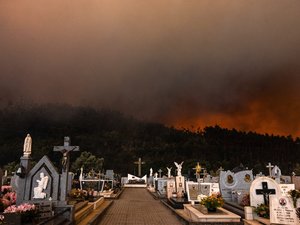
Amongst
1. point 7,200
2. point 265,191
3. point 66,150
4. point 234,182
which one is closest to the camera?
point 7,200

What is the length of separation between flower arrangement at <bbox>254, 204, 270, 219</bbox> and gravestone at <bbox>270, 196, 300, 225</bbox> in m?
1.48

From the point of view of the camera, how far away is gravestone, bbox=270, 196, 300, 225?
912 centimetres

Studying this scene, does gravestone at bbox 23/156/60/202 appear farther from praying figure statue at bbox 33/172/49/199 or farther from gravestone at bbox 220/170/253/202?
gravestone at bbox 220/170/253/202

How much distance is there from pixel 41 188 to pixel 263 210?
8517 millimetres

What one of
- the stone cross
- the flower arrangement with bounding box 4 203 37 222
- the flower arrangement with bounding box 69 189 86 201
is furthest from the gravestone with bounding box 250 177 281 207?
the flower arrangement with bounding box 69 189 86 201

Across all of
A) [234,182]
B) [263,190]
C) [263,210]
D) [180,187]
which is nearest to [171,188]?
[180,187]

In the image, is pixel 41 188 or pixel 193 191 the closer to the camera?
pixel 41 188

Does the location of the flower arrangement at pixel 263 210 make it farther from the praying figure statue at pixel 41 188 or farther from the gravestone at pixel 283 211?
the praying figure statue at pixel 41 188

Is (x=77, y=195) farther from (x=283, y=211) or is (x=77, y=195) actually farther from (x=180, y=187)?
(x=283, y=211)

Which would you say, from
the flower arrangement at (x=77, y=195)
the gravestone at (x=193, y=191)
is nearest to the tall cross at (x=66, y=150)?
the flower arrangement at (x=77, y=195)

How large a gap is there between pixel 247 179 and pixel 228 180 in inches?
55.6

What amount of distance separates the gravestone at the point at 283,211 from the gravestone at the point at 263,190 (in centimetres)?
271

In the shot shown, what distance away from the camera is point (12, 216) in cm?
722

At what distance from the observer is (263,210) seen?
36.8 ft
